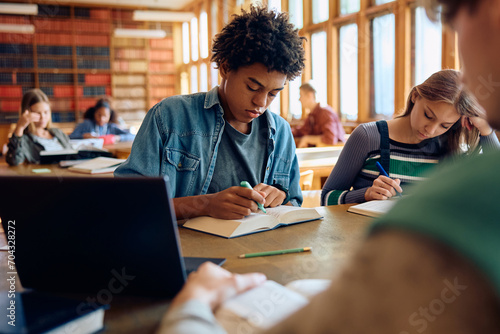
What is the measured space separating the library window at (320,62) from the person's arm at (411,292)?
6.78 m

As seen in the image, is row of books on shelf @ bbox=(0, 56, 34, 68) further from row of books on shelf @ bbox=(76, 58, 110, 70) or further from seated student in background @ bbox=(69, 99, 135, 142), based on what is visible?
seated student in background @ bbox=(69, 99, 135, 142)

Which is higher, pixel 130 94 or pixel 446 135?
pixel 130 94

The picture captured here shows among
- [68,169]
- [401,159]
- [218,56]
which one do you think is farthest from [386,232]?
[68,169]

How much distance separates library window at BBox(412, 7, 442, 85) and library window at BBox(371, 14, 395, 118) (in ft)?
1.17

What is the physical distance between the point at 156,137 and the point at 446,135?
4.26 ft

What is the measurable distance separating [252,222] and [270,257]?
0.24 meters

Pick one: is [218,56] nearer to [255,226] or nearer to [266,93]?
[266,93]

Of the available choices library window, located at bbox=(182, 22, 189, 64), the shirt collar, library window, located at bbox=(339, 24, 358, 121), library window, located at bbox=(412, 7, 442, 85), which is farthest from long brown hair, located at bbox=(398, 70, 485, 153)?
library window, located at bbox=(182, 22, 189, 64)

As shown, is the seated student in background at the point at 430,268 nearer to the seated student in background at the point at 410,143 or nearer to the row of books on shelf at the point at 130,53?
the seated student in background at the point at 410,143

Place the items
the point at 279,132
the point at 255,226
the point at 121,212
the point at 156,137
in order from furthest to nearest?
the point at 279,132, the point at 156,137, the point at 255,226, the point at 121,212

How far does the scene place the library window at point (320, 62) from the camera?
7.04 meters

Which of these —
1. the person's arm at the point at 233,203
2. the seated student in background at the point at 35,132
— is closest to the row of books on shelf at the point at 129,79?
the seated student in background at the point at 35,132

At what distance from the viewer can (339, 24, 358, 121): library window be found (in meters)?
6.30

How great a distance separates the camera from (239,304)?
26.8 inches
